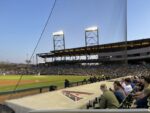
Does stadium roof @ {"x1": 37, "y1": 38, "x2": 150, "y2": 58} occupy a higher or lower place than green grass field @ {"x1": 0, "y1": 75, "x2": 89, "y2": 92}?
higher

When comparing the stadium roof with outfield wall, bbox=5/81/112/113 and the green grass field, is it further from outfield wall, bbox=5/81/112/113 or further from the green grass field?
outfield wall, bbox=5/81/112/113

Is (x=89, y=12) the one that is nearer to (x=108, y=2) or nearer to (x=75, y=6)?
(x=75, y=6)

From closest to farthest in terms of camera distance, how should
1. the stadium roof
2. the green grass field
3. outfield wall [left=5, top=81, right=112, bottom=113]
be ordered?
outfield wall [left=5, top=81, right=112, bottom=113]
the stadium roof
the green grass field

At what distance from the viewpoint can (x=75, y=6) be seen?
4340mm

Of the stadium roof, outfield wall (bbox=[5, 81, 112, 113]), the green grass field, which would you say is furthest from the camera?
the green grass field

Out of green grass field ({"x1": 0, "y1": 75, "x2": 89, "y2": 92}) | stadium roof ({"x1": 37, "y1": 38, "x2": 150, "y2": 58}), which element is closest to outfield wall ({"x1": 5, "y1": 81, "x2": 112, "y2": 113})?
green grass field ({"x1": 0, "y1": 75, "x2": 89, "y2": 92})

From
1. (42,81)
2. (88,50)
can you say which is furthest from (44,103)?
(42,81)

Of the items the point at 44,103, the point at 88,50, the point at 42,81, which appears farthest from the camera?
the point at 42,81

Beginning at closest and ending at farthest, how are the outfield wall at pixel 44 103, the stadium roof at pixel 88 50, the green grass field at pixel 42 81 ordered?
1. the outfield wall at pixel 44 103
2. the stadium roof at pixel 88 50
3. the green grass field at pixel 42 81

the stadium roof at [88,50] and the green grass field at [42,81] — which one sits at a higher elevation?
the stadium roof at [88,50]

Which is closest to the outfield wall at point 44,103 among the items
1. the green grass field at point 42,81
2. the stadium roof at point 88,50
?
the green grass field at point 42,81

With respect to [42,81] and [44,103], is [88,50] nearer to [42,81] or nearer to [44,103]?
[44,103]

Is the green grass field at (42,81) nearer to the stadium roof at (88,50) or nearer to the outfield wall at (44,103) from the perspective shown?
the outfield wall at (44,103)

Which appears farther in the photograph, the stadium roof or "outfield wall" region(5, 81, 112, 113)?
the stadium roof
